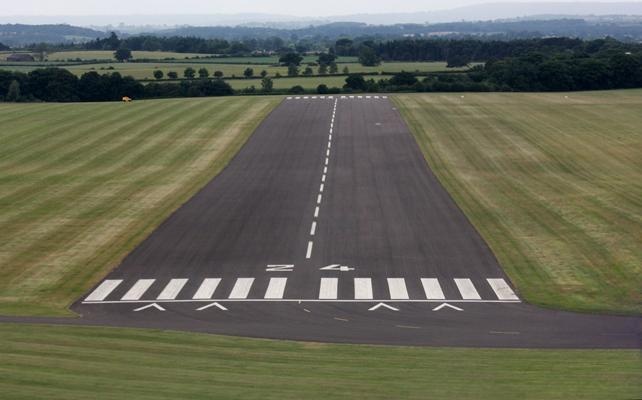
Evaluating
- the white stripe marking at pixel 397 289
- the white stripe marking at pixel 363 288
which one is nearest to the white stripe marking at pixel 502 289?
the white stripe marking at pixel 397 289

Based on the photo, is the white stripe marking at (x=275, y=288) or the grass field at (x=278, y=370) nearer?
the grass field at (x=278, y=370)

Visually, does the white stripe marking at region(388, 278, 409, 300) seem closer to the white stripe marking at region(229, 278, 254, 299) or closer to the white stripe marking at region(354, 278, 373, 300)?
the white stripe marking at region(354, 278, 373, 300)

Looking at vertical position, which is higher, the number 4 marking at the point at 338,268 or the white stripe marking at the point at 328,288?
the white stripe marking at the point at 328,288

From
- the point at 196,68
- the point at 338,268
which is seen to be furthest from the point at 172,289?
the point at 196,68

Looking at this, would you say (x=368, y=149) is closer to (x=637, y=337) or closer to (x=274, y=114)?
(x=274, y=114)

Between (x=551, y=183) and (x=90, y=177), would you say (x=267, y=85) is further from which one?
(x=551, y=183)

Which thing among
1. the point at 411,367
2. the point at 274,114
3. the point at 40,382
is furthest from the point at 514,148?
the point at 40,382

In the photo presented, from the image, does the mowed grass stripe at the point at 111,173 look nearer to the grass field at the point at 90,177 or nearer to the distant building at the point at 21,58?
the grass field at the point at 90,177
